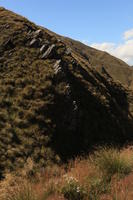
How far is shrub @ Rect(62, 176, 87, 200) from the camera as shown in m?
7.72

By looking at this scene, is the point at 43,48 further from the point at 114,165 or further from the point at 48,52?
the point at 114,165

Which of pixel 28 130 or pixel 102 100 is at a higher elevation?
pixel 102 100

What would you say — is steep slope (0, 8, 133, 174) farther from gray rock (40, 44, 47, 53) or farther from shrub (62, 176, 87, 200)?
shrub (62, 176, 87, 200)

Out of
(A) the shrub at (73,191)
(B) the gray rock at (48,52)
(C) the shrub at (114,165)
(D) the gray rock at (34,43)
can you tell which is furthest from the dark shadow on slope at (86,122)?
(A) the shrub at (73,191)

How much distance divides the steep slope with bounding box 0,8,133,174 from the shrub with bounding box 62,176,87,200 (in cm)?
632

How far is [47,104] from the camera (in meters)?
17.9

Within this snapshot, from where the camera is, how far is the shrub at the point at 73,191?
7725 mm

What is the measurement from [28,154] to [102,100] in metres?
9.33

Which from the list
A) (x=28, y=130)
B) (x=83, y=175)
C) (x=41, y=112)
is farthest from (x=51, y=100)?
(x=83, y=175)

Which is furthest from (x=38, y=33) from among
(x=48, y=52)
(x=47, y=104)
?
(x=47, y=104)

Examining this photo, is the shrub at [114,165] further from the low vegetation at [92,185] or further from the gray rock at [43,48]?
the gray rock at [43,48]

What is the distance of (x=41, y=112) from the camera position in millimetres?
17359

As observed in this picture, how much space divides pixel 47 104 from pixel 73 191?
10.3 metres

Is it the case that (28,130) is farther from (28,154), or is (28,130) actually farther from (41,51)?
(41,51)
